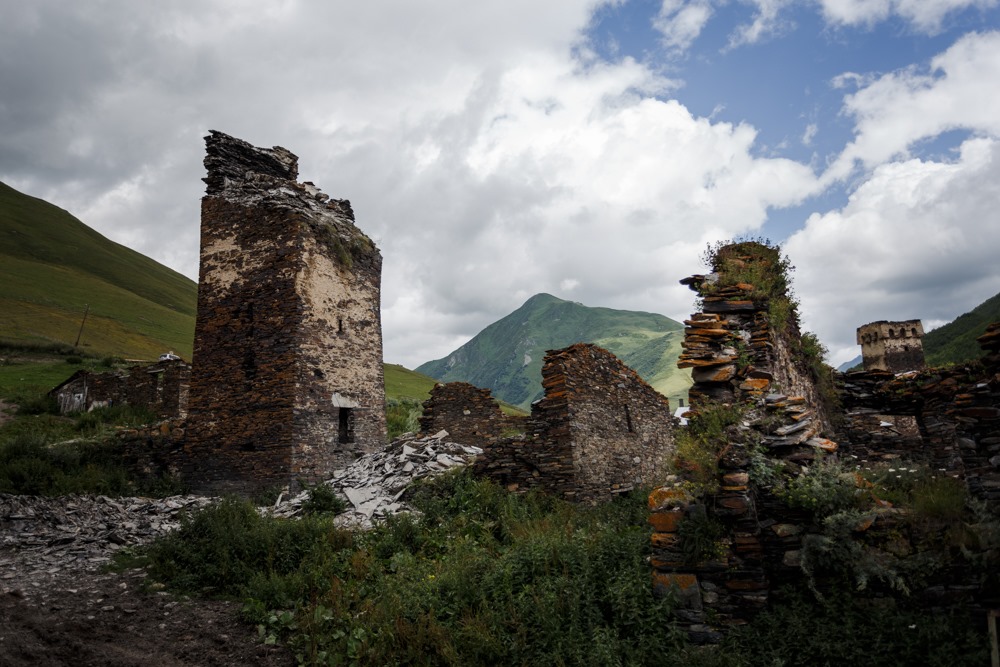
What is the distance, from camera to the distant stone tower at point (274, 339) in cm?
1516

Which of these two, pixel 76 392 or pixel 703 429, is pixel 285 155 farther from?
pixel 76 392

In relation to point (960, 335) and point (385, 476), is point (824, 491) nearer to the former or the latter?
point (385, 476)

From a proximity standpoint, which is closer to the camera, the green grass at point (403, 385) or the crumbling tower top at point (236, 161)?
the crumbling tower top at point (236, 161)

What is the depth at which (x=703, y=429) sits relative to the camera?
25.0 ft

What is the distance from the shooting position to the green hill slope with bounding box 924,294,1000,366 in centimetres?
4074

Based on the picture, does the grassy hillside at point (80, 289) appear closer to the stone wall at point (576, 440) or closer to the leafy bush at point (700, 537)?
the stone wall at point (576, 440)

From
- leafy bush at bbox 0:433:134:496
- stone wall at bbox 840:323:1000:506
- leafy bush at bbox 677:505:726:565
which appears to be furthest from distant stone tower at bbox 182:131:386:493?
stone wall at bbox 840:323:1000:506

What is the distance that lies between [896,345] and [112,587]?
47.5m

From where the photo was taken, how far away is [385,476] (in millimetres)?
14375

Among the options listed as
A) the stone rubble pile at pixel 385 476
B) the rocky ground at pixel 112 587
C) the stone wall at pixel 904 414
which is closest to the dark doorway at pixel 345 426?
the stone rubble pile at pixel 385 476

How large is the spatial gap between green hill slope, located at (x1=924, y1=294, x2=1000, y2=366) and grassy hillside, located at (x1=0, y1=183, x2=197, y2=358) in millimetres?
66282

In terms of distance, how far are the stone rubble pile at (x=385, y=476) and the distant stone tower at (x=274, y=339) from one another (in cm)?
98

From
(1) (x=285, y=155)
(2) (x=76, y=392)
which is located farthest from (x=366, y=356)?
(2) (x=76, y=392)

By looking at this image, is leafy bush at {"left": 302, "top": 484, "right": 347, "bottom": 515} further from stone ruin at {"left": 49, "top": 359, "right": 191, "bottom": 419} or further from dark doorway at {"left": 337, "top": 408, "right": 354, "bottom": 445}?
stone ruin at {"left": 49, "top": 359, "right": 191, "bottom": 419}
